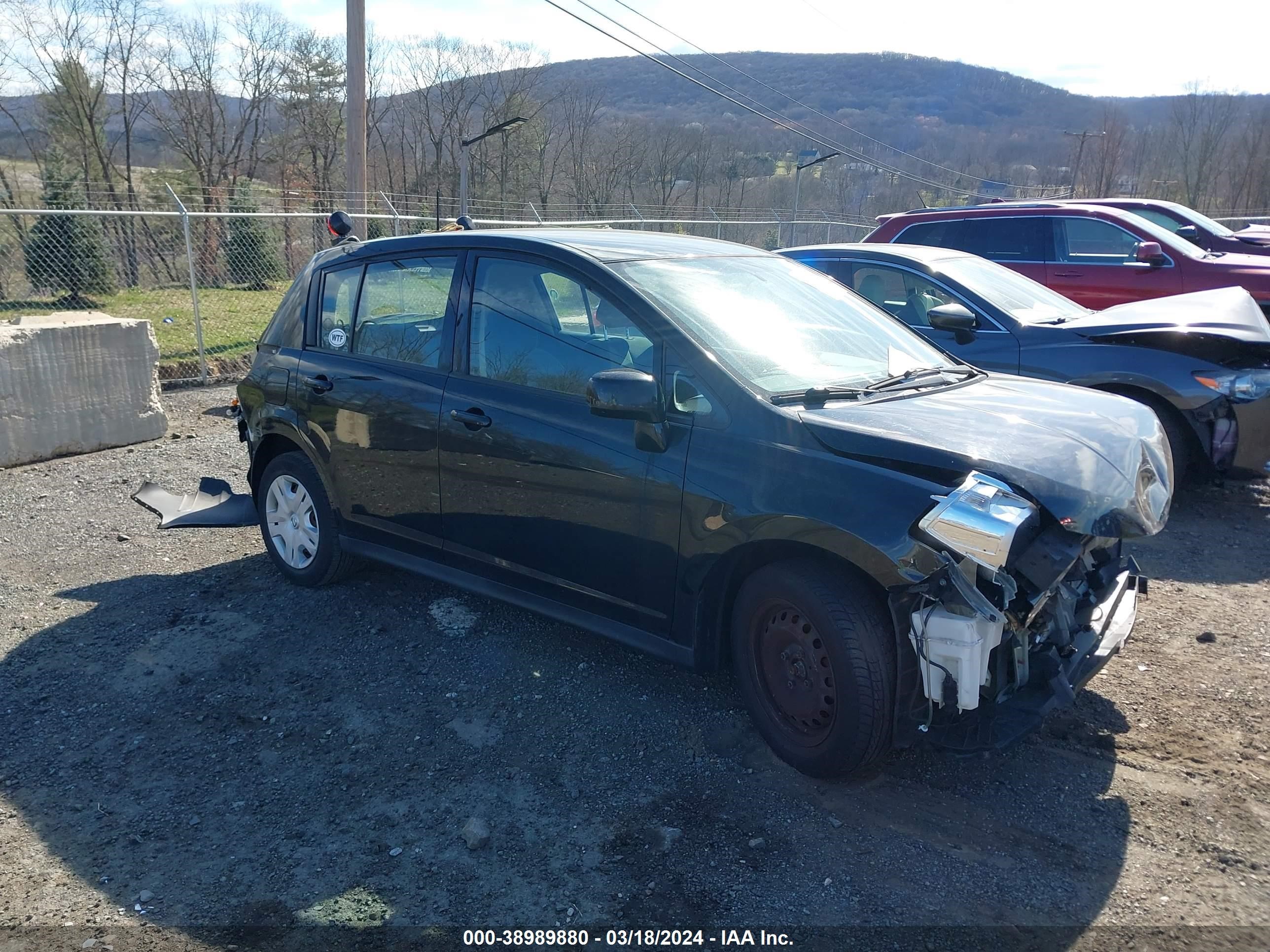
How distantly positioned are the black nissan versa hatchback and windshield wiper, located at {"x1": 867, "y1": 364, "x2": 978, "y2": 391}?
0.07ft

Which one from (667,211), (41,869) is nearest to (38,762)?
(41,869)

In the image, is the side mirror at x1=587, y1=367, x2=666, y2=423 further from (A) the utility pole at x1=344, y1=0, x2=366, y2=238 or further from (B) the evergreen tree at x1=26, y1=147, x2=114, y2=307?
(B) the evergreen tree at x1=26, y1=147, x2=114, y2=307

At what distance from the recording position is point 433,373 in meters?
4.23

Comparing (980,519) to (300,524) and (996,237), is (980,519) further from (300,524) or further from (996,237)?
(996,237)

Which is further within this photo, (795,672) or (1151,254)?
(1151,254)

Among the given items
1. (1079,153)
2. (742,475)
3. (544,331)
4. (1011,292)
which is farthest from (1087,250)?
(1079,153)

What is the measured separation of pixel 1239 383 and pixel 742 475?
4.21 m

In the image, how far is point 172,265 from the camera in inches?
687

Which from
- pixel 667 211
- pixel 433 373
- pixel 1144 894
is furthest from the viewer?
pixel 667 211

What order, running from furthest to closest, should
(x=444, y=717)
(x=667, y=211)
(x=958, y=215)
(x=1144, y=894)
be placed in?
(x=667, y=211), (x=958, y=215), (x=444, y=717), (x=1144, y=894)

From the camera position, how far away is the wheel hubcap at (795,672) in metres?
3.11

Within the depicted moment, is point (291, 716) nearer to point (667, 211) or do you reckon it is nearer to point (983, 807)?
point (983, 807)

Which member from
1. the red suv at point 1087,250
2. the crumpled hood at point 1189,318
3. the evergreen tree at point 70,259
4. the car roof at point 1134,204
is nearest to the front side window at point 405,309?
the crumpled hood at point 1189,318

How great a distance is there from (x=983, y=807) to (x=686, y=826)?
104 cm
